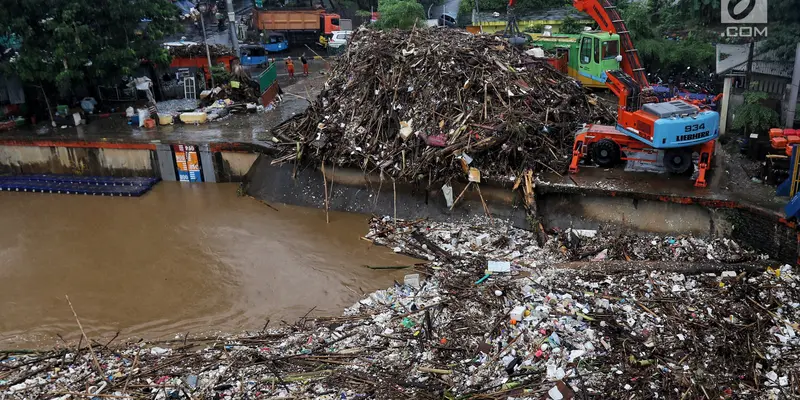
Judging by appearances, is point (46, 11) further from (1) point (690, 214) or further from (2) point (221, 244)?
(1) point (690, 214)

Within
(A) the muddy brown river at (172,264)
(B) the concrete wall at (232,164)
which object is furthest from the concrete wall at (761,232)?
(B) the concrete wall at (232,164)

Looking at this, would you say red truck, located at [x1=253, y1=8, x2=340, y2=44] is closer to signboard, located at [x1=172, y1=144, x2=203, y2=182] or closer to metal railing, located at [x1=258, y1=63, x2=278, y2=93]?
metal railing, located at [x1=258, y1=63, x2=278, y2=93]

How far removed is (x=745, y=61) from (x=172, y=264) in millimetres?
12327

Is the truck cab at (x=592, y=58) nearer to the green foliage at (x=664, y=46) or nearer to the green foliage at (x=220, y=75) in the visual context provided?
the green foliage at (x=664, y=46)

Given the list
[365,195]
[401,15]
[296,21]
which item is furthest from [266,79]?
[296,21]

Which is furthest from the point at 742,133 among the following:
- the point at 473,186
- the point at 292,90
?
the point at 292,90

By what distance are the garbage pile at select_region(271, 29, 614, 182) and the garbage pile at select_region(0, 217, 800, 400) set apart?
9.51 ft

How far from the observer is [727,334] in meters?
7.60

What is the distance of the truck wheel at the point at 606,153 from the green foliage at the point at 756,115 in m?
2.58

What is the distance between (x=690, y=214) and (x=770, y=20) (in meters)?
4.54

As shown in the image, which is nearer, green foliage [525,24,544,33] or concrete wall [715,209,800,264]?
concrete wall [715,209,800,264]

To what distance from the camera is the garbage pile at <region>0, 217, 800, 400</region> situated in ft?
23.0

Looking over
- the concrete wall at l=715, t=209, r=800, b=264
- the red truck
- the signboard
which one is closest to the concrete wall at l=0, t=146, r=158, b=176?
the signboard

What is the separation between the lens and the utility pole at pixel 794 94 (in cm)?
1054
